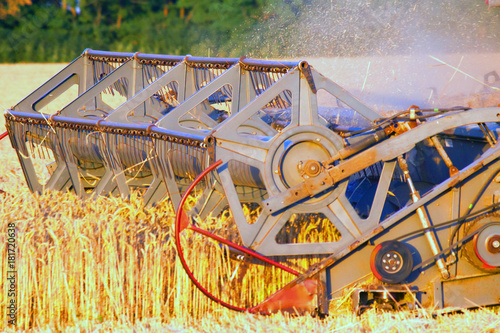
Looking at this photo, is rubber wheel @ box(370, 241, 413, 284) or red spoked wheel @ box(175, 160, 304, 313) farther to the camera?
rubber wheel @ box(370, 241, 413, 284)

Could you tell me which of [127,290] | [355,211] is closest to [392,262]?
[355,211]

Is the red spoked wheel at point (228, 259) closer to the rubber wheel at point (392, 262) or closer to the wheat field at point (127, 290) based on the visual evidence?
the wheat field at point (127, 290)

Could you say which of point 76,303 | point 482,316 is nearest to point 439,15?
point 482,316

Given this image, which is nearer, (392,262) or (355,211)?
(392,262)

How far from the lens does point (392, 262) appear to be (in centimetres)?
448

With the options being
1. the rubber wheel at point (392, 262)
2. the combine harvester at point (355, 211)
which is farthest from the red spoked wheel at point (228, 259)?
the rubber wheel at point (392, 262)

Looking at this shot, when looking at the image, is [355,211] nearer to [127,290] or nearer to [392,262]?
[392,262]

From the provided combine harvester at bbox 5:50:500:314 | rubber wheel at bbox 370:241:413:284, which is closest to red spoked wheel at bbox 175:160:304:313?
combine harvester at bbox 5:50:500:314

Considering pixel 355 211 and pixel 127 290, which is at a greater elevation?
pixel 355 211

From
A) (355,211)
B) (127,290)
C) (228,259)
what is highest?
(355,211)

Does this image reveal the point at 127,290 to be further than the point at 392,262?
Yes

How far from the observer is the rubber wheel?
4.47 m

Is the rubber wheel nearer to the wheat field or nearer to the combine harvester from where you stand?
the combine harvester

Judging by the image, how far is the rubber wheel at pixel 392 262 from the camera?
176 inches
